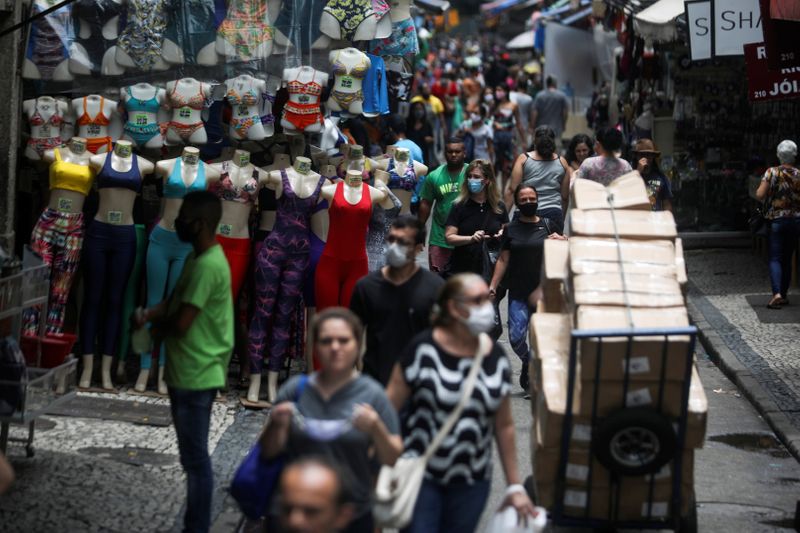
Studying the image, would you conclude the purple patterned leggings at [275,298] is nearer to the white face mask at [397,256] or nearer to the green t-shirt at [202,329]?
the white face mask at [397,256]

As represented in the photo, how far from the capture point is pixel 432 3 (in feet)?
71.3

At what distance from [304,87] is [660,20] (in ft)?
21.1

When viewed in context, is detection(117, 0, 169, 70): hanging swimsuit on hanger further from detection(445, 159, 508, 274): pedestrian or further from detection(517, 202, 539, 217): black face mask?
detection(517, 202, 539, 217): black face mask

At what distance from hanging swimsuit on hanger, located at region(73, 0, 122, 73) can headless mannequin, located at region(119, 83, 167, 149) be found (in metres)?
0.39

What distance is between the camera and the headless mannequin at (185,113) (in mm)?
10312

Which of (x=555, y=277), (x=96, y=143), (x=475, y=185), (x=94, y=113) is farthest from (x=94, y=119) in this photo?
(x=555, y=277)

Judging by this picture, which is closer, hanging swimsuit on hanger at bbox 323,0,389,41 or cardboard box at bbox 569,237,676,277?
cardboard box at bbox 569,237,676,277

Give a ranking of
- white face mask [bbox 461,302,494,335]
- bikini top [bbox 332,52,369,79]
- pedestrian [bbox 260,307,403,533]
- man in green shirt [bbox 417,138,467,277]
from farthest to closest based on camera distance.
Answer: man in green shirt [bbox 417,138,467,277] < bikini top [bbox 332,52,369,79] < white face mask [bbox 461,302,494,335] < pedestrian [bbox 260,307,403,533]

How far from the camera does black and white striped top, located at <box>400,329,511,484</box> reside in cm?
547

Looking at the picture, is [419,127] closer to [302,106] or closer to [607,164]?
[607,164]

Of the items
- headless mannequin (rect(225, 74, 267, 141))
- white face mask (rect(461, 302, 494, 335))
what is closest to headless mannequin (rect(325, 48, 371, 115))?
headless mannequin (rect(225, 74, 267, 141))

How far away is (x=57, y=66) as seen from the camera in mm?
10398

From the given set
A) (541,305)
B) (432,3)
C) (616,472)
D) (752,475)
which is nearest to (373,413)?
(616,472)

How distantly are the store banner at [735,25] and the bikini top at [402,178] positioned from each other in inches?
142
